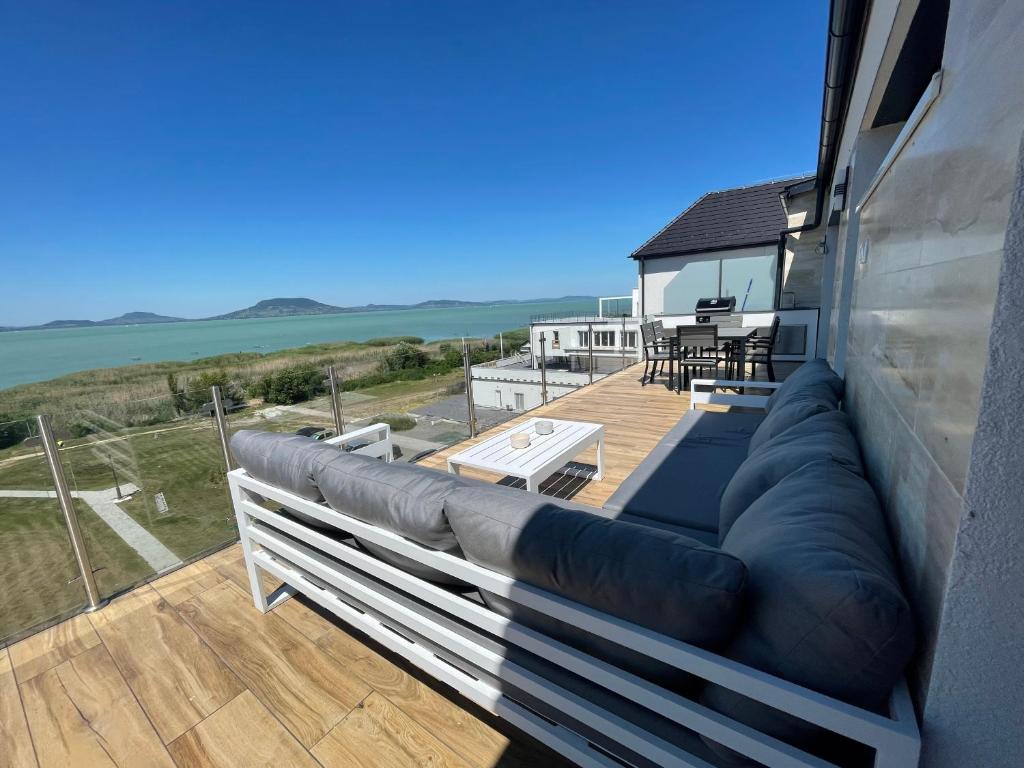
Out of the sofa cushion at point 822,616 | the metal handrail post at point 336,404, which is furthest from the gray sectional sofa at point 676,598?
the metal handrail post at point 336,404

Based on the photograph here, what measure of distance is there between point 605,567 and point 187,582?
240 centimetres

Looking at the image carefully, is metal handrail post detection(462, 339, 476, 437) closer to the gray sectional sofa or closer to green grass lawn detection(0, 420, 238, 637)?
green grass lawn detection(0, 420, 238, 637)

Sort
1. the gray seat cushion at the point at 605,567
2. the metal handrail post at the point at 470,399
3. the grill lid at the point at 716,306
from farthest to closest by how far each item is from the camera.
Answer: the grill lid at the point at 716,306
the metal handrail post at the point at 470,399
the gray seat cushion at the point at 605,567

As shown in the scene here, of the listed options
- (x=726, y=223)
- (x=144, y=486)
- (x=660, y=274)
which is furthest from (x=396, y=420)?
(x=726, y=223)

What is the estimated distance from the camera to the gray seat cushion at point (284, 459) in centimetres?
152

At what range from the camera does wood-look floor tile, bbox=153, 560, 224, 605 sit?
6.80ft

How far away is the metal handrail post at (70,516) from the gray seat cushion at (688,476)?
2528mm

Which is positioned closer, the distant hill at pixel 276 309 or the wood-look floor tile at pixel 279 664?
the wood-look floor tile at pixel 279 664

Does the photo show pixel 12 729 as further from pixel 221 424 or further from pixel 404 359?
pixel 404 359

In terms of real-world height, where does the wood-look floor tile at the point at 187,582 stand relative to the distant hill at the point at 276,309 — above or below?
below

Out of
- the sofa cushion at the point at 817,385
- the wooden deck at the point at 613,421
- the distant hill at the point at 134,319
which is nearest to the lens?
the sofa cushion at the point at 817,385

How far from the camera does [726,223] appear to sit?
10.1 m

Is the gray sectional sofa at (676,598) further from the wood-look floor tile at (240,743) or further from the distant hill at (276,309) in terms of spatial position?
the distant hill at (276,309)

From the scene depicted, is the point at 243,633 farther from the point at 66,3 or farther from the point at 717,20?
the point at 717,20
